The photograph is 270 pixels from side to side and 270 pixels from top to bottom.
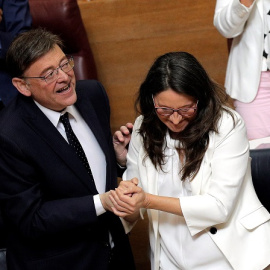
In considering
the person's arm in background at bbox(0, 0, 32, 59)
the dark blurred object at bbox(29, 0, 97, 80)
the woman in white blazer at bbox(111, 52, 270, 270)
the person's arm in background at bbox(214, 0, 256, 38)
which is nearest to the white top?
the woman in white blazer at bbox(111, 52, 270, 270)

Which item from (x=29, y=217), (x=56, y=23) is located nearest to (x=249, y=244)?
(x=29, y=217)

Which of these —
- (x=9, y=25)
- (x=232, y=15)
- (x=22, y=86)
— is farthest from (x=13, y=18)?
(x=232, y=15)

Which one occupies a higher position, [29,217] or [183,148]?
[183,148]

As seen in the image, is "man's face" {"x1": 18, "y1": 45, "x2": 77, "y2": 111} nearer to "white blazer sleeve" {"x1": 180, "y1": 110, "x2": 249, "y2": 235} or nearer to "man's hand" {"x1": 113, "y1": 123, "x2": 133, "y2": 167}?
"man's hand" {"x1": 113, "y1": 123, "x2": 133, "y2": 167}

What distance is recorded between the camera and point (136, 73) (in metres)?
3.06

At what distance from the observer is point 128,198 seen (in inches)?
61.5

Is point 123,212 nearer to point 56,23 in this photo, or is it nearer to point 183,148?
point 183,148

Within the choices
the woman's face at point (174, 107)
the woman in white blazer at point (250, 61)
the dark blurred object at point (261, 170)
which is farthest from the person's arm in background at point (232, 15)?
the woman's face at point (174, 107)

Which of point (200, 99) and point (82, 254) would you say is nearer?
point (200, 99)

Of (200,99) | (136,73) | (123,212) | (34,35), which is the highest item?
(34,35)

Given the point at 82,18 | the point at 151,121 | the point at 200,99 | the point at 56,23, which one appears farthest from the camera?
the point at 82,18

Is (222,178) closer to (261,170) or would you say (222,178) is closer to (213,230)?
(213,230)

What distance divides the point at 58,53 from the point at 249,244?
76 cm

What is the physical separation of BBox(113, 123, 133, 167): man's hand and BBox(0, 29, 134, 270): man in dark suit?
2.5 inches
